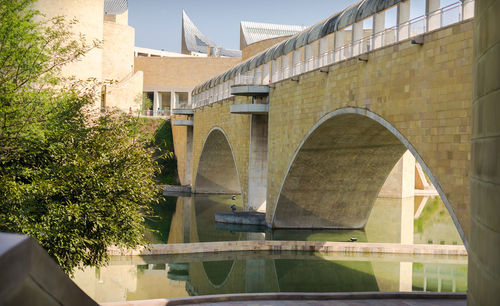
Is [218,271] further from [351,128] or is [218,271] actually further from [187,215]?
[187,215]

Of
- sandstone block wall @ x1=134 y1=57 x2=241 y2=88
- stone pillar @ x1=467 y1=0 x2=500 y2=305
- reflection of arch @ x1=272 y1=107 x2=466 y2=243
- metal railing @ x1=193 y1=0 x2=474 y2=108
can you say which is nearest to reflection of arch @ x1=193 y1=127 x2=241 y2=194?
metal railing @ x1=193 y1=0 x2=474 y2=108

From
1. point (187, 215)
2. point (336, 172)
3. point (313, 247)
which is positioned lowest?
point (187, 215)

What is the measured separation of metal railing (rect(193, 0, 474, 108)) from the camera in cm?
1078

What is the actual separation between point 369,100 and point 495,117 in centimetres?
1015

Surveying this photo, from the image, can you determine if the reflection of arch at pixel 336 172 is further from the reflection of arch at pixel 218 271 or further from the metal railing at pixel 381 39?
the reflection of arch at pixel 218 271

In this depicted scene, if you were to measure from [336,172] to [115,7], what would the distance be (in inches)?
Result: 1840

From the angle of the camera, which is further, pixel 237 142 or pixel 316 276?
pixel 237 142

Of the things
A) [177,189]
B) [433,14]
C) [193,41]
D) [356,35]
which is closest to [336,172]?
[356,35]

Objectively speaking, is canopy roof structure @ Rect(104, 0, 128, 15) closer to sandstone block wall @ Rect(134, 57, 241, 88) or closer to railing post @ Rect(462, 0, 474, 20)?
sandstone block wall @ Rect(134, 57, 241, 88)

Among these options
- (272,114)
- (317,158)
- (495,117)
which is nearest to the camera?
(495,117)

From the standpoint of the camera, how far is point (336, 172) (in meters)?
20.9

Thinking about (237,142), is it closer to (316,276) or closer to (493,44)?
(316,276)

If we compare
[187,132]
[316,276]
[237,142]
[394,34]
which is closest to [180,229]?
[237,142]

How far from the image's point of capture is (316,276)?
49.3 ft
